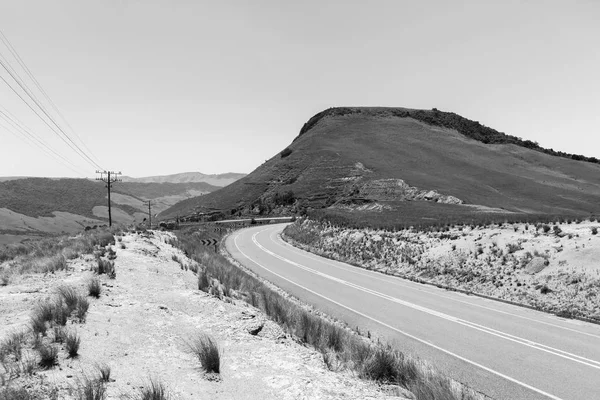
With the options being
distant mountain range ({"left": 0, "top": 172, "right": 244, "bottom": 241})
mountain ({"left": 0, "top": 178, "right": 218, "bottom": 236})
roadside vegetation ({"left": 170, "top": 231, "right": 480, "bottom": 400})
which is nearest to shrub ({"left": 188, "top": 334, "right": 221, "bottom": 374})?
roadside vegetation ({"left": 170, "top": 231, "right": 480, "bottom": 400})

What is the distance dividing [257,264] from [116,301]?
58.5ft

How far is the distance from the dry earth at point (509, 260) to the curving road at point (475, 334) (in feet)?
4.70

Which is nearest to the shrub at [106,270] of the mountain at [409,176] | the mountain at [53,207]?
the mountain at [409,176]

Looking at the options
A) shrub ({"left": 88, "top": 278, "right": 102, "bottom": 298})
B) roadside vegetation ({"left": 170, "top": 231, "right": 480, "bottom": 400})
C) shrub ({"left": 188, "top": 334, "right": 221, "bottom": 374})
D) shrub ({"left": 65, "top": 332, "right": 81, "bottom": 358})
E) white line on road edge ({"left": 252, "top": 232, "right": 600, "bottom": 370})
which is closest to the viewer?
roadside vegetation ({"left": 170, "top": 231, "right": 480, "bottom": 400})

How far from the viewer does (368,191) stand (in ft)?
237

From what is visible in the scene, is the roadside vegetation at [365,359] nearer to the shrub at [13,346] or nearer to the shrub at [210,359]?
the shrub at [210,359]

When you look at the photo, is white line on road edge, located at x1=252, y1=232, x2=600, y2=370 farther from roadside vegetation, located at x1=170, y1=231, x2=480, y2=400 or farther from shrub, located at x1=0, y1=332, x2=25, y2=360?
shrub, located at x1=0, y1=332, x2=25, y2=360

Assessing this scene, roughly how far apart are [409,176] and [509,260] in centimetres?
6031

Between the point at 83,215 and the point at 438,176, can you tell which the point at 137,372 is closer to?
the point at 438,176

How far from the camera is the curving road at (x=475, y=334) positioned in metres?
7.95

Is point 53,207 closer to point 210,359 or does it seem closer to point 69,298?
point 69,298

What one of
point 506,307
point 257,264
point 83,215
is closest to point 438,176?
point 257,264

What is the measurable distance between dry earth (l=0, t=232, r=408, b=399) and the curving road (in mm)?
4055

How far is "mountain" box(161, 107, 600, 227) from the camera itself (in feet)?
201
